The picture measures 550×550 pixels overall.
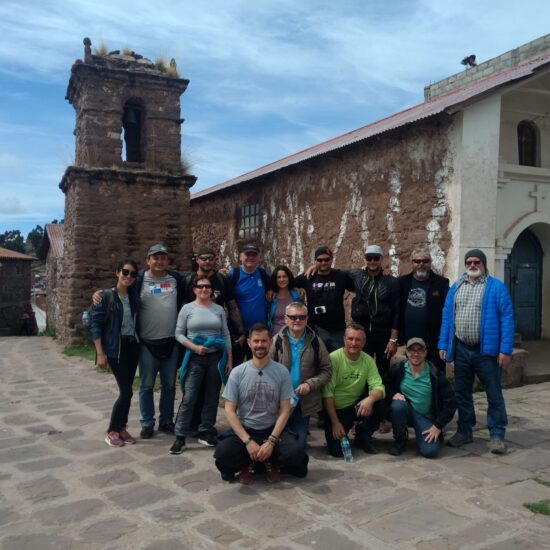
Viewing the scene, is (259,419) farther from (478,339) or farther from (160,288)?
(478,339)

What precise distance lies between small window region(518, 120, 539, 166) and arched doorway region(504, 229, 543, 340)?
114 centimetres

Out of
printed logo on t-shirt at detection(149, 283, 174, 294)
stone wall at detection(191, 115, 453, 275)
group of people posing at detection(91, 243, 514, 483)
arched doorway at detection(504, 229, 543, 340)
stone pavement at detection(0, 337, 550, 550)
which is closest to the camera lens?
stone pavement at detection(0, 337, 550, 550)

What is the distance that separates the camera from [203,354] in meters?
4.93

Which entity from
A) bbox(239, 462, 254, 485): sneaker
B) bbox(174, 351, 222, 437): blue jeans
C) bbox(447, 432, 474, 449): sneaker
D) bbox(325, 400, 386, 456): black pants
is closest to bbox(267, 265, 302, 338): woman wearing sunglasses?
bbox(174, 351, 222, 437): blue jeans

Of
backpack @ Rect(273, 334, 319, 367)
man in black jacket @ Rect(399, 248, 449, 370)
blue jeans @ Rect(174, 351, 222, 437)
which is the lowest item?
blue jeans @ Rect(174, 351, 222, 437)

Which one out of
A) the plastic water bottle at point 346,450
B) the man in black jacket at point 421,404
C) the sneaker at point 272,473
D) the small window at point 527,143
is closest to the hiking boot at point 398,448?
the man in black jacket at point 421,404

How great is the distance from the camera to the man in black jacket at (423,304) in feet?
17.3

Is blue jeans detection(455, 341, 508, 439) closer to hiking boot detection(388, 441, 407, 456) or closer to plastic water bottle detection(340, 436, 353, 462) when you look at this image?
hiking boot detection(388, 441, 407, 456)

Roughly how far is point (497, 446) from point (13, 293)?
32.0m

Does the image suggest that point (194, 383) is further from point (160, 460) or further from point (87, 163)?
point (87, 163)

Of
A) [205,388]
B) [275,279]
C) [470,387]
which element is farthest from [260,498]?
[470,387]

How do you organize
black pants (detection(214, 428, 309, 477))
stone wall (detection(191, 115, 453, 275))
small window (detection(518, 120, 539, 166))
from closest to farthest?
black pants (detection(214, 428, 309, 477)) < stone wall (detection(191, 115, 453, 275)) < small window (detection(518, 120, 539, 166))

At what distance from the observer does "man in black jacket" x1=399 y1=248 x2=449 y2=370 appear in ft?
17.3

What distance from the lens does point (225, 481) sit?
162 inches
